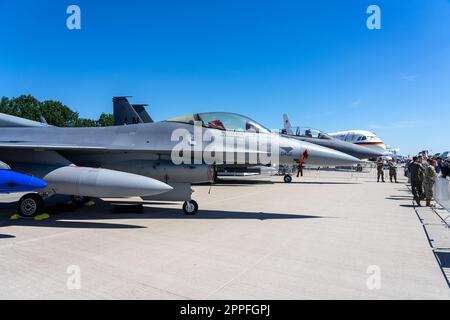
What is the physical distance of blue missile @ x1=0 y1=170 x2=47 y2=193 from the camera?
552 cm

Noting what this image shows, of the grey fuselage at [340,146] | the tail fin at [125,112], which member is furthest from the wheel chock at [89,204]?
the grey fuselage at [340,146]

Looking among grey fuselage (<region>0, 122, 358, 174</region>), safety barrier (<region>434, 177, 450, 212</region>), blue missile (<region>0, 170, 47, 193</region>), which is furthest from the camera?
safety barrier (<region>434, 177, 450, 212</region>)

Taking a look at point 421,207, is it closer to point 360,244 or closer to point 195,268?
point 360,244

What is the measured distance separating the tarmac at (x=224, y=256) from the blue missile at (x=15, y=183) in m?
0.79

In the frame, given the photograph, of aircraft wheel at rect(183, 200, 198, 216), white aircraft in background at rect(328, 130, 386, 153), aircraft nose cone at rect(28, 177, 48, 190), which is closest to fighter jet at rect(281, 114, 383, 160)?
aircraft wheel at rect(183, 200, 198, 216)

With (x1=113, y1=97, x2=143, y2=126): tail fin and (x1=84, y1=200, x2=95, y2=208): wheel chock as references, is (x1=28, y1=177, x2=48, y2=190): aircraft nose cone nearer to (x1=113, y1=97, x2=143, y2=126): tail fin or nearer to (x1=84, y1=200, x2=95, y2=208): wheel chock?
(x1=84, y1=200, x2=95, y2=208): wheel chock

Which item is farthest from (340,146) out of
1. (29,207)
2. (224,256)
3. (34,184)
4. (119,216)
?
(34,184)

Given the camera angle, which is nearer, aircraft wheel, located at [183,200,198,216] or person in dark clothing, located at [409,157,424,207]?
aircraft wheel, located at [183,200,198,216]

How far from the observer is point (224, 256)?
4.23 meters

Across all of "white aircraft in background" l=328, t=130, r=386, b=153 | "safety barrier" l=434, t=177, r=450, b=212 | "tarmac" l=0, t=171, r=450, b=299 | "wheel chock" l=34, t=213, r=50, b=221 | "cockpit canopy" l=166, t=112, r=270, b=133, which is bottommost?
"tarmac" l=0, t=171, r=450, b=299

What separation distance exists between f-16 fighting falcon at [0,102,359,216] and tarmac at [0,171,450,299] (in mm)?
832

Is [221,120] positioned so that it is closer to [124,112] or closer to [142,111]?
[124,112]

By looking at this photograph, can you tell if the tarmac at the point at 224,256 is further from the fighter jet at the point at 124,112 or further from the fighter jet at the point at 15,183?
the fighter jet at the point at 124,112

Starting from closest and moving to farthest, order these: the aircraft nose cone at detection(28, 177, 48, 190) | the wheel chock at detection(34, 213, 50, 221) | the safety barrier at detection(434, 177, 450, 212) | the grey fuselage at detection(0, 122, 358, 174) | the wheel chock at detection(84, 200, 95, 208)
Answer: the aircraft nose cone at detection(28, 177, 48, 190) < the wheel chock at detection(34, 213, 50, 221) < the grey fuselage at detection(0, 122, 358, 174) < the safety barrier at detection(434, 177, 450, 212) < the wheel chock at detection(84, 200, 95, 208)
